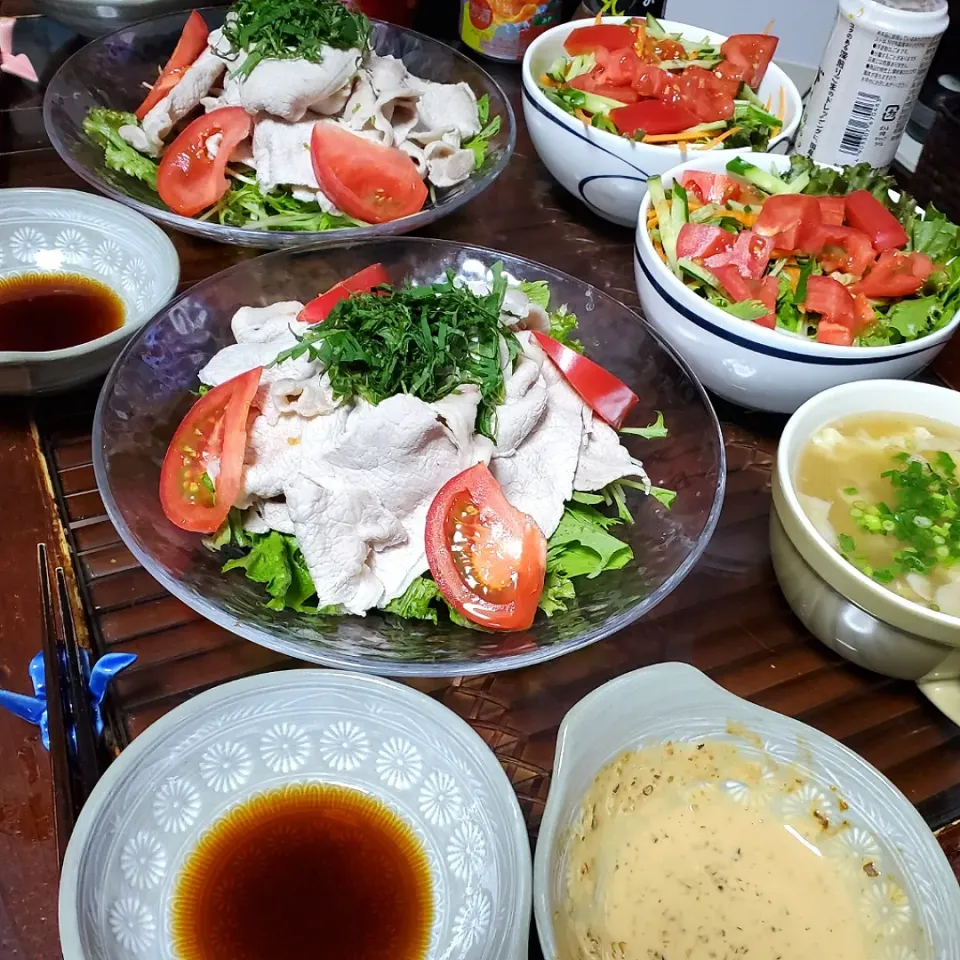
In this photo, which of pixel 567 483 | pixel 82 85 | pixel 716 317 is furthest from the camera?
pixel 82 85

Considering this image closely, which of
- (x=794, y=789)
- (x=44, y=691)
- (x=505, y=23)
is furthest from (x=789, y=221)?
(x=44, y=691)

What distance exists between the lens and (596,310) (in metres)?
1.64

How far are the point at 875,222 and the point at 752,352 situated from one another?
1.44ft

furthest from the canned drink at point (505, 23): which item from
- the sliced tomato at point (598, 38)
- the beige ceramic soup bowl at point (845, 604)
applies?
the beige ceramic soup bowl at point (845, 604)

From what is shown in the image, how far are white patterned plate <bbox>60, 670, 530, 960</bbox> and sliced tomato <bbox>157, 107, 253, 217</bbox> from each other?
3.89 ft

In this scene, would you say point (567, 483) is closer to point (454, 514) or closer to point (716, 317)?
point (454, 514)

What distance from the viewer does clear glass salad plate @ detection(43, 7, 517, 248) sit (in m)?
1.73

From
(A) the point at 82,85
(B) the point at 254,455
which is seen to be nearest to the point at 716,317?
(B) the point at 254,455

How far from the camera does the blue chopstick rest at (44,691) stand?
108 centimetres

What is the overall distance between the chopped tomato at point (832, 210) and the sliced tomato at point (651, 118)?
40 cm

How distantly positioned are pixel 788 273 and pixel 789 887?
43.7 inches

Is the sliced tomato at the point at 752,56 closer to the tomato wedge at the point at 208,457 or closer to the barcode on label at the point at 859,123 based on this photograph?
the barcode on label at the point at 859,123

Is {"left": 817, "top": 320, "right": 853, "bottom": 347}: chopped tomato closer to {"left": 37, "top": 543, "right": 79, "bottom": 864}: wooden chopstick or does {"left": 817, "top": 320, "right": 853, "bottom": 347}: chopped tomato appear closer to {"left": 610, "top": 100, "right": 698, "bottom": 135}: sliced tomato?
{"left": 610, "top": 100, "right": 698, "bottom": 135}: sliced tomato

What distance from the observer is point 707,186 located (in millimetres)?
1745
